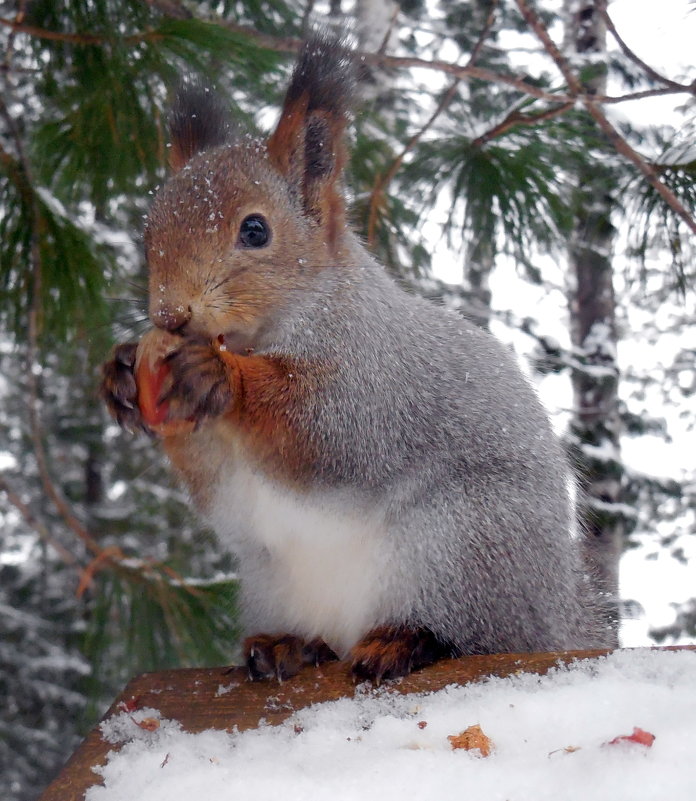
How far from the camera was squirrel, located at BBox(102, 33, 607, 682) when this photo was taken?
53.2 inches

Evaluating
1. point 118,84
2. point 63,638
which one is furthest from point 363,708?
point 63,638

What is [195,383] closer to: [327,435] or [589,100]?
[327,435]

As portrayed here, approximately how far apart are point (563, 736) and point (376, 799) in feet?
0.71

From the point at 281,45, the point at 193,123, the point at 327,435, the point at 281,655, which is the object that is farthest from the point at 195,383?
the point at 281,45

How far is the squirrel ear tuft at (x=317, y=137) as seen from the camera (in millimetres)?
1499

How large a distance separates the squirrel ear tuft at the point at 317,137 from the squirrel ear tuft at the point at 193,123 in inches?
7.2

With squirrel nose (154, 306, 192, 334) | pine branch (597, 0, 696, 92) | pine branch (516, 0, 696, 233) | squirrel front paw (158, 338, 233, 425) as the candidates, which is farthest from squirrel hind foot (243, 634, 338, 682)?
pine branch (597, 0, 696, 92)

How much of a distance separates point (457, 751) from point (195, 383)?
22.5 inches

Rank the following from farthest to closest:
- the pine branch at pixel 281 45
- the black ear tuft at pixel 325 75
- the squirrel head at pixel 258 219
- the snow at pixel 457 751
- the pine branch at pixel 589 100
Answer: the pine branch at pixel 281 45, the pine branch at pixel 589 100, the black ear tuft at pixel 325 75, the squirrel head at pixel 258 219, the snow at pixel 457 751

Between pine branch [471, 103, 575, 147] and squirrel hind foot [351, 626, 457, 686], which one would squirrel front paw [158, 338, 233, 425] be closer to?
squirrel hind foot [351, 626, 457, 686]

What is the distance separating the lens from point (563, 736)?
99 cm

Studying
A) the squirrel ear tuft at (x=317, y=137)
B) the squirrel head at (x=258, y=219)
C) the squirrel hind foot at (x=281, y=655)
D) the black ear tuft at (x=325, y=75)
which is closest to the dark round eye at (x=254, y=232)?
the squirrel head at (x=258, y=219)

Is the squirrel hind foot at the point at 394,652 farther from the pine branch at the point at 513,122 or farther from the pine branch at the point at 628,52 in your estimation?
the pine branch at the point at 513,122

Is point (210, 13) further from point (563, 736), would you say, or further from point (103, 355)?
point (563, 736)
